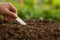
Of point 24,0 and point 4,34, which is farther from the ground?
point 4,34

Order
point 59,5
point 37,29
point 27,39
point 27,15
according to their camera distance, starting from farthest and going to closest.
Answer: point 59,5 → point 27,15 → point 37,29 → point 27,39

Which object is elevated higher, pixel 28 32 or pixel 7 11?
pixel 7 11

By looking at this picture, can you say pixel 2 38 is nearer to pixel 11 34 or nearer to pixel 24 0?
pixel 11 34

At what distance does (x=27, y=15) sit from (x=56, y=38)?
8.43ft

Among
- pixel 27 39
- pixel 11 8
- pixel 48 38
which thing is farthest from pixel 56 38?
pixel 11 8

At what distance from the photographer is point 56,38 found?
2.61m

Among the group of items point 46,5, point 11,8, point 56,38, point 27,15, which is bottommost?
point 46,5

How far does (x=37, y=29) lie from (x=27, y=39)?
365mm

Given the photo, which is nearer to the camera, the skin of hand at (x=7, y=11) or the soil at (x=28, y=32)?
the soil at (x=28, y=32)

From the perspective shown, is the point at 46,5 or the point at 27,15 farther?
the point at 46,5

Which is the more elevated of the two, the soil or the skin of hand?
the skin of hand

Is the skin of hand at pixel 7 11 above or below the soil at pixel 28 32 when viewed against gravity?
above

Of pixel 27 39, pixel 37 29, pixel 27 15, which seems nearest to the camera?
pixel 27 39

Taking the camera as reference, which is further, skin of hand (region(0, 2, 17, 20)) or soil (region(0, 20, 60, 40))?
skin of hand (region(0, 2, 17, 20))
